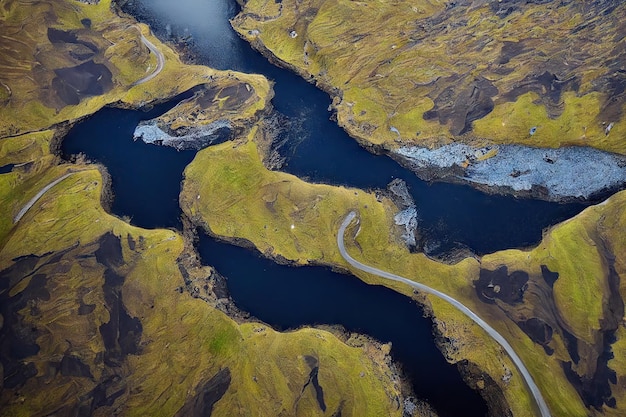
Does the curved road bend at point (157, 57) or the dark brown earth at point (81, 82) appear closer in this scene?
the dark brown earth at point (81, 82)

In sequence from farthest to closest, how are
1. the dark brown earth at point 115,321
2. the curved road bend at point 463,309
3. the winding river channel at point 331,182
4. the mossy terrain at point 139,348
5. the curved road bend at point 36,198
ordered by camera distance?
the curved road bend at point 36,198 → the winding river channel at point 331,182 → the dark brown earth at point 115,321 → the mossy terrain at point 139,348 → the curved road bend at point 463,309

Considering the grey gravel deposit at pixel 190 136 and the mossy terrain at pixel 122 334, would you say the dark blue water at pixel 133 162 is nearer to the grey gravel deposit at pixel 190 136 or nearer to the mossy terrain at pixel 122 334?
the grey gravel deposit at pixel 190 136

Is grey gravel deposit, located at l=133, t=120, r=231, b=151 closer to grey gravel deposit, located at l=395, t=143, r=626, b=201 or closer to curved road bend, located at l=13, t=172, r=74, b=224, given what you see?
curved road bend, located at l=13, t=172, r=74, b=224

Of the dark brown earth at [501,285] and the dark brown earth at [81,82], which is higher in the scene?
the dark brown earth at [501,285]

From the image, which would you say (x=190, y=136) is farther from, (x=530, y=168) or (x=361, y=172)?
(x=530, y=168)

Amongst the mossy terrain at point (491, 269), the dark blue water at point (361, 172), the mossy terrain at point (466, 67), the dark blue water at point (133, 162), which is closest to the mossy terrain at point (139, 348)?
the dark blue water at point (133, 162)

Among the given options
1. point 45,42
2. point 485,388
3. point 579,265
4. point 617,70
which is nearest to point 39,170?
point 45,42
